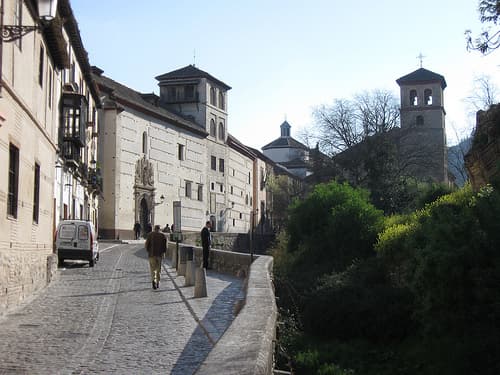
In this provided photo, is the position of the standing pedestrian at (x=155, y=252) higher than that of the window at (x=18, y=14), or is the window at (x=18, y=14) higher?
the window at (x=18, y=14)

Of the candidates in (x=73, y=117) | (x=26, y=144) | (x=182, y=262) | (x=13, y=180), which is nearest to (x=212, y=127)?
(x=73, y=117)

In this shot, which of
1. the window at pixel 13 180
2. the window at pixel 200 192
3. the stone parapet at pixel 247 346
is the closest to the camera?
the stone parapet at pixel 247 346

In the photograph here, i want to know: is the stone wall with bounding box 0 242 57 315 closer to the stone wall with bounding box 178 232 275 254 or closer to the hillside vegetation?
the hillside vegetation

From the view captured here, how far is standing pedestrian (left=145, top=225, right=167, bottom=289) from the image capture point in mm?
17031

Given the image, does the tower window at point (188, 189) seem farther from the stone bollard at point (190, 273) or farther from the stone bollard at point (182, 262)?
the stone bollard at point (190, 273)

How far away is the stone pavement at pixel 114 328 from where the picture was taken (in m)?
8.14

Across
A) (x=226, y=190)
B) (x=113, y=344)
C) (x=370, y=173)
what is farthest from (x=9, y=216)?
(x=226, y=190)

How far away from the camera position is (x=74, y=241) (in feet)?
78.3

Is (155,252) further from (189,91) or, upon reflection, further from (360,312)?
(189,91)

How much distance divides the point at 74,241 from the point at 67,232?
1.31ft

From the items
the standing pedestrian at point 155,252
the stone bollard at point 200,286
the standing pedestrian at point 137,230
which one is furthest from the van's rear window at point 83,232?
the standing pedestrian at point 137,230

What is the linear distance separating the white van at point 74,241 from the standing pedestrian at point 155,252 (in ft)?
22.9

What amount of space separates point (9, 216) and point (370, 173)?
42.7m

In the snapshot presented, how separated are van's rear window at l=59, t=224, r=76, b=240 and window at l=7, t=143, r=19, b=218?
A: 1084 cm
